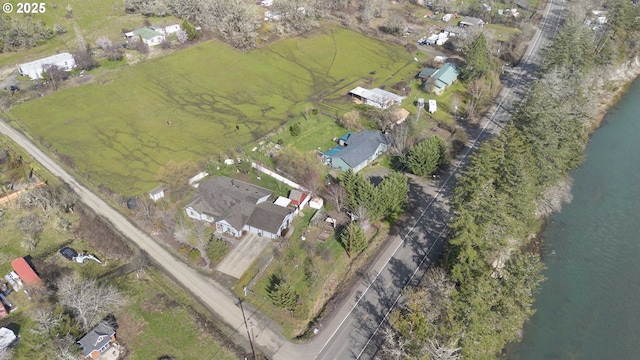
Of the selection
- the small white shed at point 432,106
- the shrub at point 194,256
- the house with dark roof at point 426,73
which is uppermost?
the house with dark roof at point 426,73

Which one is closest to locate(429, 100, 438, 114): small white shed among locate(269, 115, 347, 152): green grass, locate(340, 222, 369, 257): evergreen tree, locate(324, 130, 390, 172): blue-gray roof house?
locate(324, 130, 390, 172): blue-gray roof house

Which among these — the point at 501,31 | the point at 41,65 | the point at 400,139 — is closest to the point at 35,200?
the point at 41,65

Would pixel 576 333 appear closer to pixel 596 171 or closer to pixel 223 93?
pixel 596 171

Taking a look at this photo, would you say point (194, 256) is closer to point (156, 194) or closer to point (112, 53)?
point (156, 194)

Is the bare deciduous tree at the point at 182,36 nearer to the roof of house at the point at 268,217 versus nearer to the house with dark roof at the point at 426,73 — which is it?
the house with dark roof at the point at 426,73

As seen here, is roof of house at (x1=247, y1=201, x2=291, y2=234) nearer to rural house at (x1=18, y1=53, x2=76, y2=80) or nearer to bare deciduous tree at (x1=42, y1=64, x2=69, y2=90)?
bare deciduous tree at (x1=42, y1=64, x2=69, y2=90)

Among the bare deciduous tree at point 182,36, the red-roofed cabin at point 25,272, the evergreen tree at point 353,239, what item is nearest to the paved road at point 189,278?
the red-roofed cabin at point 25,272
